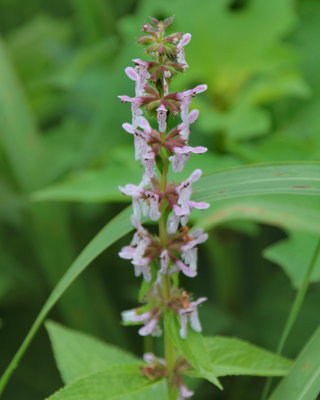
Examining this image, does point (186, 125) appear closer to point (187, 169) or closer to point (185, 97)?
point (185, 97)

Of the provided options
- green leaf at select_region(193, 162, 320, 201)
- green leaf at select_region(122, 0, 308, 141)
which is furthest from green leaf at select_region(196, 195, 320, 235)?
green leaf at select_region(122, 0, 308, 141)

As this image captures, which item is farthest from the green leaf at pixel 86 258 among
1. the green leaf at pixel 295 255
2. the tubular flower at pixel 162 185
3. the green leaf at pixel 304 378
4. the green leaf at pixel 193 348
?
the green leaf at pixel 295 255

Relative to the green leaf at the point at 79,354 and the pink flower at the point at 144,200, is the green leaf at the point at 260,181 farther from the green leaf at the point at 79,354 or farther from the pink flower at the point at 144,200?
the green leaf at the point at 79,354

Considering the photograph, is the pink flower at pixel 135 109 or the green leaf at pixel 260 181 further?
the green leaf at pixel 260 181

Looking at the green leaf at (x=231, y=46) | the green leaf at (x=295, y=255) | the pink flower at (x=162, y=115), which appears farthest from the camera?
the green leaf at (x=231, y=46)

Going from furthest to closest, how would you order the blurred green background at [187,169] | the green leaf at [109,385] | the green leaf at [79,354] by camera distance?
the blurred green background at [187,169]
the green leaf at [79,354]
the green leaf at [109,385]

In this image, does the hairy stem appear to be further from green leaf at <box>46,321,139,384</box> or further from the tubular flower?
green leaf at <box>46,321,139,384</box>
